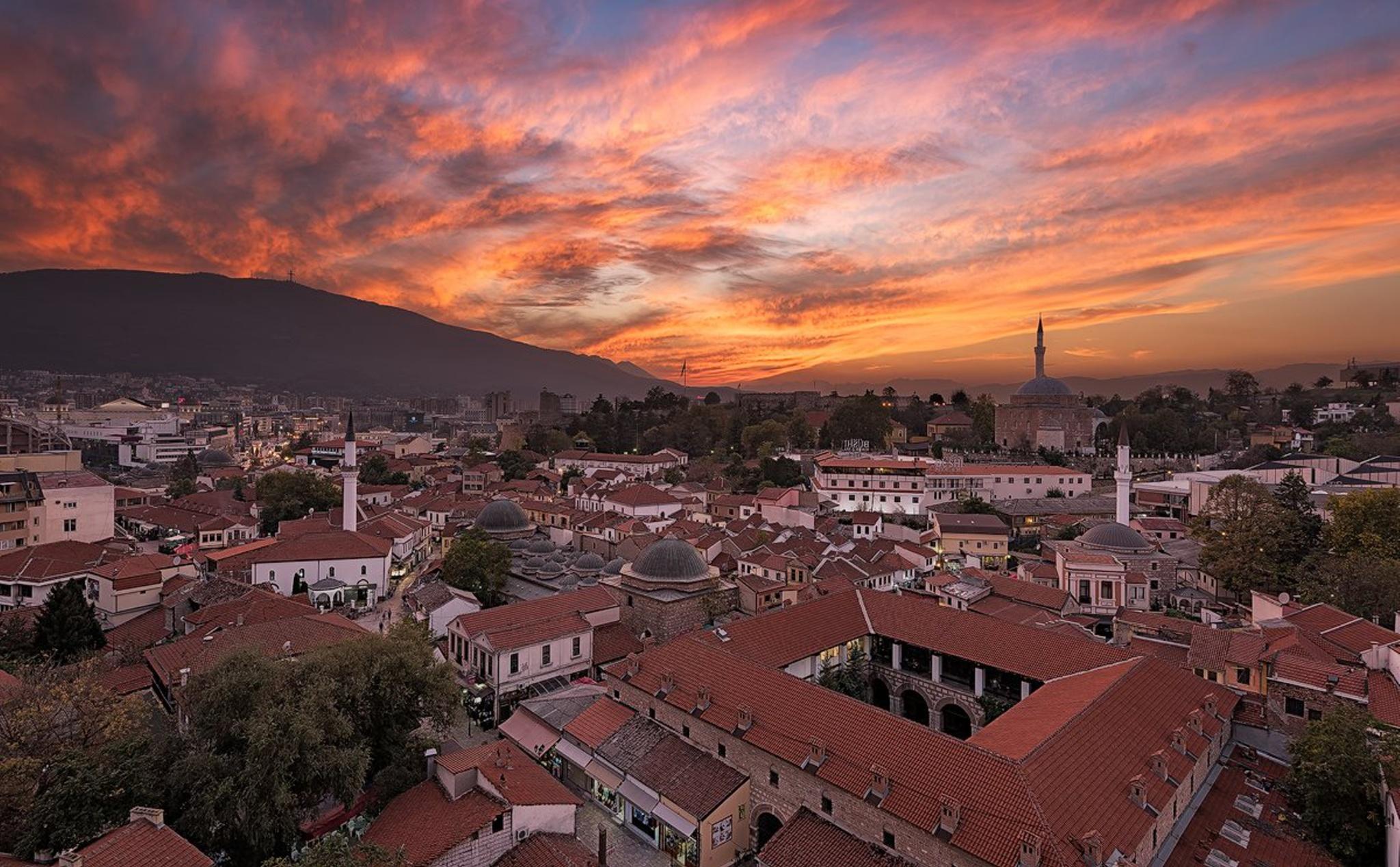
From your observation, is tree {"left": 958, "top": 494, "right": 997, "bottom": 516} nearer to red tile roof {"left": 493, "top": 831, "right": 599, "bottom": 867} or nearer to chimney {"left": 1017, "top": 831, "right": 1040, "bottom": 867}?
chimney {"left": 1017, "top": 831, "right": 1040, "bottom": 867}

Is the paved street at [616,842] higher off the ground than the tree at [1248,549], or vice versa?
the tree at [1248,549]

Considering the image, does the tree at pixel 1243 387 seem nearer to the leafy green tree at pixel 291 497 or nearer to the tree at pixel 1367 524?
the tree at pixel 1367 524

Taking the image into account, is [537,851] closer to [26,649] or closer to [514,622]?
[514,622]

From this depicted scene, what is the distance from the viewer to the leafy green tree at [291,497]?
49.1 metres

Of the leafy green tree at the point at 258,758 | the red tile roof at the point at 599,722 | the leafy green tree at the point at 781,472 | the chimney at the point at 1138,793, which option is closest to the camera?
the chimney at the point at 1138,793

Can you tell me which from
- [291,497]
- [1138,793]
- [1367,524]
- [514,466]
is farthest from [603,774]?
[514,466]

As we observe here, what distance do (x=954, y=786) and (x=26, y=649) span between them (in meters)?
30.6

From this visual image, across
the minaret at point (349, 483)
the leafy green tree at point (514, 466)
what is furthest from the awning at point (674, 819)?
the leafy green tree at point (514, 466)

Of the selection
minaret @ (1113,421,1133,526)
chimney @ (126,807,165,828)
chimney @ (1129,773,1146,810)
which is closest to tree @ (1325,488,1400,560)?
minaret @ (1113,421,1133,526)

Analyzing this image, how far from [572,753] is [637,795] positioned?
298 centimetres

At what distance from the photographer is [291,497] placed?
50.0 meters

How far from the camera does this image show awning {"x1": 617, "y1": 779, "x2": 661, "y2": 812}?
15.9m

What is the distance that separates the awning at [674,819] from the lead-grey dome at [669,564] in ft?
38.4

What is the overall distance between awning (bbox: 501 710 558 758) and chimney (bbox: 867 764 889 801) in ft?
31.4
